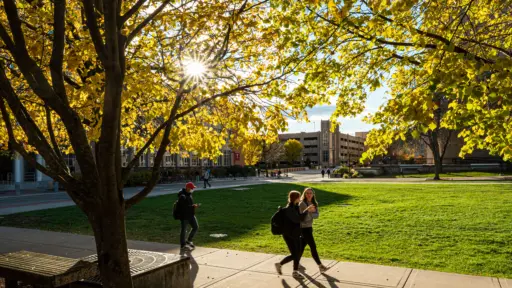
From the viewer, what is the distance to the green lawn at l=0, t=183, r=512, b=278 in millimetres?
8530

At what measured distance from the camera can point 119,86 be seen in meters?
3.90

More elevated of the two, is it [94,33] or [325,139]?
[325,139]

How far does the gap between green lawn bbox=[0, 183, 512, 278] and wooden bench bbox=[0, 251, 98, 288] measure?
4.79 metres

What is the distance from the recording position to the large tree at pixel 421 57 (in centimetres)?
510

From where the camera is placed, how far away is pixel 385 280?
6762mm

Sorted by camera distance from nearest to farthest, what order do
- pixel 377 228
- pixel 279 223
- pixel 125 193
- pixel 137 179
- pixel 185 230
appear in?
pixel 279 223 → pixel 185 230 → pixel 377 228 → pixel 125 193 → pixel 137 179

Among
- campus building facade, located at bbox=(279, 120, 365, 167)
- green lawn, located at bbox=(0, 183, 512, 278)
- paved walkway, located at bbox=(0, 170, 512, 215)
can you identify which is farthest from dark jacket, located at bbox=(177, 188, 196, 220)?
campus building facade, located at bbox=(279, 120, 365, 167)

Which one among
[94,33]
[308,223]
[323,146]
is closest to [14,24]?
[94,33]

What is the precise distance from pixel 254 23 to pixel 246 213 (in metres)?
11.4

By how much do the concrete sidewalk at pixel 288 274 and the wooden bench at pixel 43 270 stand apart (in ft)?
6.93

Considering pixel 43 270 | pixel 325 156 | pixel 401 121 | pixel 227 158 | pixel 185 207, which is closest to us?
pixel 43 270

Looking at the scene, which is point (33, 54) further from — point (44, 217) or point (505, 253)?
point (44, 217)

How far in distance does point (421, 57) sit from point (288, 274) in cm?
474

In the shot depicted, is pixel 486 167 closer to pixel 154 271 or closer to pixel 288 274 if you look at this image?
pixel 288 274
